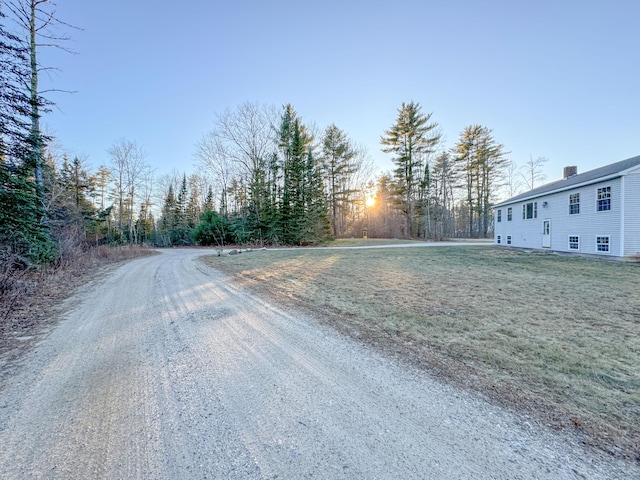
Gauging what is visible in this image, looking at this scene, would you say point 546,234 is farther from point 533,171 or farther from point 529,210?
point 533,171

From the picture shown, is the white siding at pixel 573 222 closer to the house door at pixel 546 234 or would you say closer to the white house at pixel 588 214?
the white house at pixel 588 214

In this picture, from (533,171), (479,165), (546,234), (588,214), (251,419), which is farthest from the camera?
(533,171)

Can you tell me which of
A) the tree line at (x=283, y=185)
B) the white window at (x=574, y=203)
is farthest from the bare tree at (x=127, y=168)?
the white window at (x=574, y=203)

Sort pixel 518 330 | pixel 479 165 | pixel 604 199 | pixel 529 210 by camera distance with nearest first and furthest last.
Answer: pixel 518 330 < pixel 604 199 < pixel 529 210 < pixel 479 165

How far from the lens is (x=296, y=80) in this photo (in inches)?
637

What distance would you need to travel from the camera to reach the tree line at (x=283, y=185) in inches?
859

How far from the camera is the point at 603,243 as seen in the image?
1188 cm

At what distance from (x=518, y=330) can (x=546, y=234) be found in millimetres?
15871

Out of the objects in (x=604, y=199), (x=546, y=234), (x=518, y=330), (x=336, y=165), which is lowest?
(x=518, y=330)

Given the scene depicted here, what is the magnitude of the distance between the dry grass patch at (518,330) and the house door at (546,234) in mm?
8382

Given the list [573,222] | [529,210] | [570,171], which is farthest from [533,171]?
[573,222]

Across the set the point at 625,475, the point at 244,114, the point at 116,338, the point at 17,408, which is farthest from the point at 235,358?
the point at 244,114

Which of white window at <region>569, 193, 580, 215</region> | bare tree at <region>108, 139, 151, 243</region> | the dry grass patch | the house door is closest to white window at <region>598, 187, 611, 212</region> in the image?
white window at <region>569, 193, 580, 215</region>

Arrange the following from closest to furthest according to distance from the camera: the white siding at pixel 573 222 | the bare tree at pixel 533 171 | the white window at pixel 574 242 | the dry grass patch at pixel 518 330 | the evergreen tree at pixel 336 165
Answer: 1. the dry grass patch at pixel 518 330
2. the white siding at pixel 573 222
3. the white window at pixel 574 242
4. the evergreen tree at pixel 336 165
5. the bare tree at pixel 533 171
